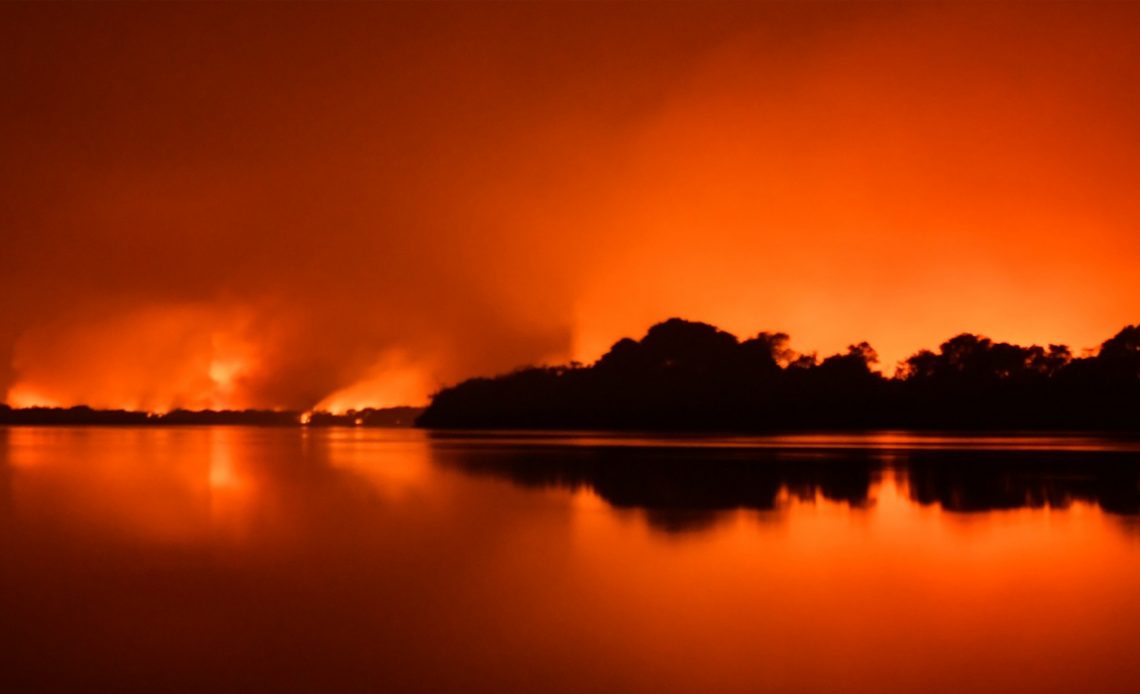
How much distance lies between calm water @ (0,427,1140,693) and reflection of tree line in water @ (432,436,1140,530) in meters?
0.23

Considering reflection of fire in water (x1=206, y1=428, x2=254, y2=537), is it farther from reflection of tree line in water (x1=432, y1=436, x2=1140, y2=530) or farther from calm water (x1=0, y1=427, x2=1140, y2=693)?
reflection of tree line in water (x1=432, y1=436, x2=1140, y2=530)

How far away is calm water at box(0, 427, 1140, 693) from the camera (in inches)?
335

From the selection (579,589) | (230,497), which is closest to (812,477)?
(230,497)

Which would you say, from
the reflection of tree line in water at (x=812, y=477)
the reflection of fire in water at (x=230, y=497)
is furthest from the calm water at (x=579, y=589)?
the reflection of tree line in water at (x=812, y=477)

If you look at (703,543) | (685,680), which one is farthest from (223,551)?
(685,680)

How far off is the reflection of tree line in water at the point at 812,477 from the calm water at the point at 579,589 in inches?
9.1

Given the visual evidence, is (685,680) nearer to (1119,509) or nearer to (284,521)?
(284,521)

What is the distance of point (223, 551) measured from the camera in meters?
14.9

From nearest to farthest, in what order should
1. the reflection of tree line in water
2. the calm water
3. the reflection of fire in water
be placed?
the calm water
the reflection of fire in water
the reflection of tree line in water

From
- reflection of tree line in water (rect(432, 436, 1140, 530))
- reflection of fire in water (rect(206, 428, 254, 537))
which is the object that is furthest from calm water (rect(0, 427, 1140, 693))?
reflection of tree line in water (rect(432, 436, 1140, 530))

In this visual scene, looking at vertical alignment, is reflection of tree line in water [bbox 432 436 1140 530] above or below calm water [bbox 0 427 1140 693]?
above

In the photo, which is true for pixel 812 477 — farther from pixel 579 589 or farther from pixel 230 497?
pixel 579 589

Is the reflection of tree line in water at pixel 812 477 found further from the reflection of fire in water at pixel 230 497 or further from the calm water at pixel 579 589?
the reflection of fire in water at pixel 230 497

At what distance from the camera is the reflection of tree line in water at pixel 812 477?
20516 mm
